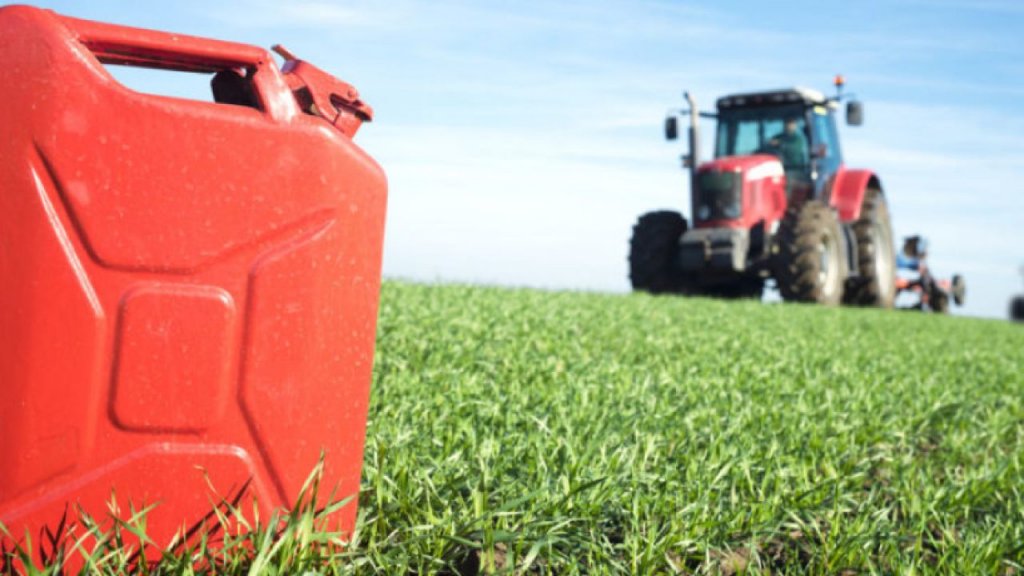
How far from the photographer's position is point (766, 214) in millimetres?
11344

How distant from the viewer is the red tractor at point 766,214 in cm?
1073

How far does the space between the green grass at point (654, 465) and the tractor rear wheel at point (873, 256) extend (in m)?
7.32

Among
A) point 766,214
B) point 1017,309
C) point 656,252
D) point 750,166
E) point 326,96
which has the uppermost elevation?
point 750,166

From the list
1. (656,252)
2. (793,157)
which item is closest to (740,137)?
(793,157)

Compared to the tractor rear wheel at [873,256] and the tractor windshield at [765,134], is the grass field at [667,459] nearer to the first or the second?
the tractor windshield at [765,134]

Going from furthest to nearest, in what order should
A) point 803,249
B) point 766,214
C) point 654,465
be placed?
point 766,214, point 803,249, point 654,465

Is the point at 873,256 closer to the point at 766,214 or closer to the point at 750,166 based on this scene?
the point at 766,214

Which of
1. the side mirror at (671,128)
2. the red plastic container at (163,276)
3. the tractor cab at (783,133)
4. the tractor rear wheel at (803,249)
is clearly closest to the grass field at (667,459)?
the red plastic container at (163,276)

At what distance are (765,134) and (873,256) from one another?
2.36 meters

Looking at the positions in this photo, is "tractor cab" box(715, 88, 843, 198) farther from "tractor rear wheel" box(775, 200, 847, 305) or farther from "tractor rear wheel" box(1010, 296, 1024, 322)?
"tractor rear wheel" box(1010, 296, 1024, 322)

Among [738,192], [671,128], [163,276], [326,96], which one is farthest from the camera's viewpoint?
[671,128]

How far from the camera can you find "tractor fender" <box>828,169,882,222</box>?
1217 cm

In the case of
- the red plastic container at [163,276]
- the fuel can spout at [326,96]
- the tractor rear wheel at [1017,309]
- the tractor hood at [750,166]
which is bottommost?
the tractor rear wheel at [1017,309]

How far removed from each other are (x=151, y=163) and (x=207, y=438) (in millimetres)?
484
